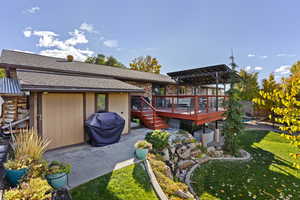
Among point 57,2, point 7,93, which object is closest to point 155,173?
point 7,93

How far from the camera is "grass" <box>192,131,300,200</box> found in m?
4.47

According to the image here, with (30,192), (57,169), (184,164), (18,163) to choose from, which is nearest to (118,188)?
(57,169)

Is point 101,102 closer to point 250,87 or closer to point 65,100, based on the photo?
point 65,100

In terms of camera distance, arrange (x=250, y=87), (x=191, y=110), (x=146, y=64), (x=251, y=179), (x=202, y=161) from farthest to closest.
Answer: (x=146, y=64)
(x=250, y=87)
(x=191, y=110)
(x=202, y=161)
(x=251, y=179)

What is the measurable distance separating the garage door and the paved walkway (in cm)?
44

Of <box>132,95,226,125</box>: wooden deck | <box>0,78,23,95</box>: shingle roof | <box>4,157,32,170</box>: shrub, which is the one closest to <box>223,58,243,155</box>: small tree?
<box>132,95,226,125</box>: wooden deck

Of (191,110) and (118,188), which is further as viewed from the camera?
(191,110)

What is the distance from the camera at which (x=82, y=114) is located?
6.43 meters

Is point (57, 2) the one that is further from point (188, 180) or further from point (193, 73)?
point (188, 180)

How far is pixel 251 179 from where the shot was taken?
5.31m

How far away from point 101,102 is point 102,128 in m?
1.69

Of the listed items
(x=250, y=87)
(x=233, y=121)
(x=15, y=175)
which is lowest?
(x=15, y=175)

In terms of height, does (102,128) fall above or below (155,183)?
above

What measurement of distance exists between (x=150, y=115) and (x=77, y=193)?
6.94 metres
